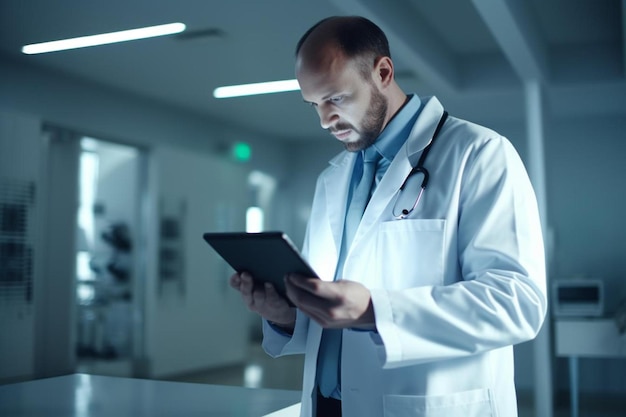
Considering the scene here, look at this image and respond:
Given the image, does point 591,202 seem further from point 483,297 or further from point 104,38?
point 483,297

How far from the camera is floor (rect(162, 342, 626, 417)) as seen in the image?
6.28 meters

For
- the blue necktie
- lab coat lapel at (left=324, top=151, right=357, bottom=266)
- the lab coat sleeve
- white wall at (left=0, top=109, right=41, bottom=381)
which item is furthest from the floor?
the lab coat sleeve

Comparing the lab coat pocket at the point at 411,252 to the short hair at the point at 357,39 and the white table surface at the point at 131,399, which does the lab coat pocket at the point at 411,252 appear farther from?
the white table surface at the point at 131,399

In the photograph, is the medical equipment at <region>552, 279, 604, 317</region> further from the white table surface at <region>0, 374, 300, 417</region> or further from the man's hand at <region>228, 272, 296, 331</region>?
the man's hand at <region>228, 272, 296, 331</region>

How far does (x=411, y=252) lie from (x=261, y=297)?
1.03 feet

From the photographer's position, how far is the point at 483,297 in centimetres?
116

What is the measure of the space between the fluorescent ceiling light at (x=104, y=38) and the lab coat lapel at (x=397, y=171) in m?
4.15

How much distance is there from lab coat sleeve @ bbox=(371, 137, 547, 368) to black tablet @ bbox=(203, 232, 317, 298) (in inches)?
6.1

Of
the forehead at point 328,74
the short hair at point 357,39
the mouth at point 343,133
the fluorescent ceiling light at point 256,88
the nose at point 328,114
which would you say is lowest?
the mouth at point 343,133

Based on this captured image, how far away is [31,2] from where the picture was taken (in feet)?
16.0

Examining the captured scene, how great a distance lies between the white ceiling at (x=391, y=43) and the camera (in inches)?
194

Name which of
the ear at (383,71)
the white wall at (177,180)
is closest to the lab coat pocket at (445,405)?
the ear at (383,71)

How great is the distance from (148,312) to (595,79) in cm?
516

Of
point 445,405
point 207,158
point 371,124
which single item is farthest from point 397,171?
point 207,158
